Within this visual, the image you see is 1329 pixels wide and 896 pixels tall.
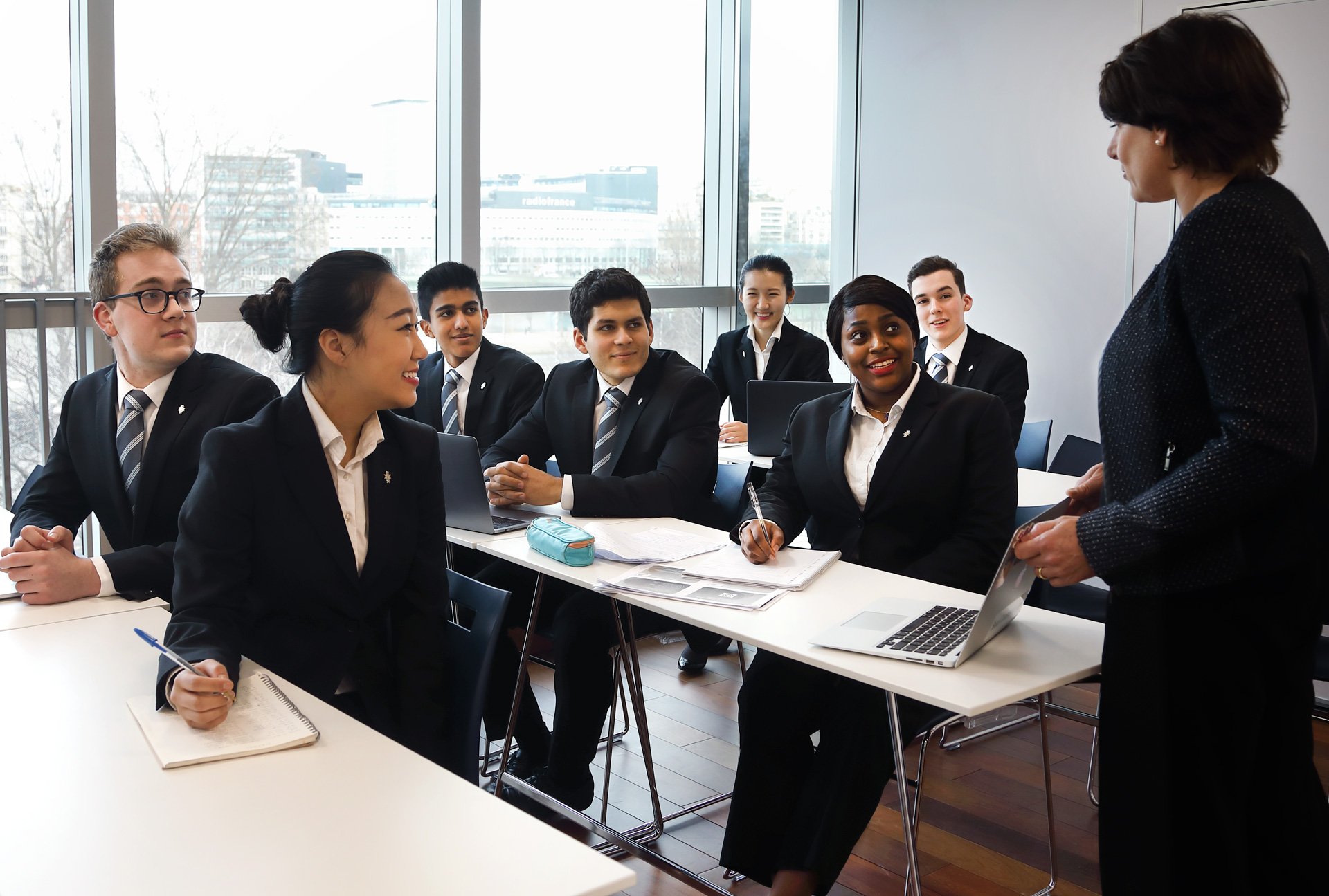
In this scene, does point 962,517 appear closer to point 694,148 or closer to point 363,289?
point 363,289

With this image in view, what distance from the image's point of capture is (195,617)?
6.43ft

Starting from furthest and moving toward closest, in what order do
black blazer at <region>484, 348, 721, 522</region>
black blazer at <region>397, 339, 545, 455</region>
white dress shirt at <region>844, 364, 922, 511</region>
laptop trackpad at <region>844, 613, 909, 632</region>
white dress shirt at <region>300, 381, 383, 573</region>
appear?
black blazer at <region>397, 339, 545, 455</region>
black blazer at <region>484, 348, 721, 522</region>
white dress shirt at <region>844, 364, 922, 511</region>
white dress shirt at <region>300, 381, 383, 573</region>
laptop trackpad at <region>844, 613, 909, 632</region>

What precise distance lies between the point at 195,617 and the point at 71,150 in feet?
10.1

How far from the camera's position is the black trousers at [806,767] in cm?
230

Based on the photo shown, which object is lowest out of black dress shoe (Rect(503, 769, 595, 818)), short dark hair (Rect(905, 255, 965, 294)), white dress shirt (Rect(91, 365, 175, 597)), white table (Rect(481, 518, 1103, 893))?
black dress shoe (Rect(503, 769, 595, 818))

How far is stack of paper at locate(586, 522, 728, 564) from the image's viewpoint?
2705mm

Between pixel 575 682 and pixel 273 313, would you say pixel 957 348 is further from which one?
pixel 273 313

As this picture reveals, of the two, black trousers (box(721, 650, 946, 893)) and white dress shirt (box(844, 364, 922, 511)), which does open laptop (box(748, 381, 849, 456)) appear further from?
black trousers (box(721, 650, 946, 893))

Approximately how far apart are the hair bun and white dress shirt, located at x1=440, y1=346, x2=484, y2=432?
1804 millimetres

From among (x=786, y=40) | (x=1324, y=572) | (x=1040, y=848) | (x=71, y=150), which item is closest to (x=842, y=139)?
(x=786, y=40)

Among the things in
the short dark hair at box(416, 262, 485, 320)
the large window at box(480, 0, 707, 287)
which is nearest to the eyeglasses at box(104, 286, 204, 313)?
the short dark hair at box(416, 262, 485, 320)

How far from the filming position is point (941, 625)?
6.92ft

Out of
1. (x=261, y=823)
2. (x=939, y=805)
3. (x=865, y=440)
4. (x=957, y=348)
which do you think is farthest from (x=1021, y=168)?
(x=261, y=823)

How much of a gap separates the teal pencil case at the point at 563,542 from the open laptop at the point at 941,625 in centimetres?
73
